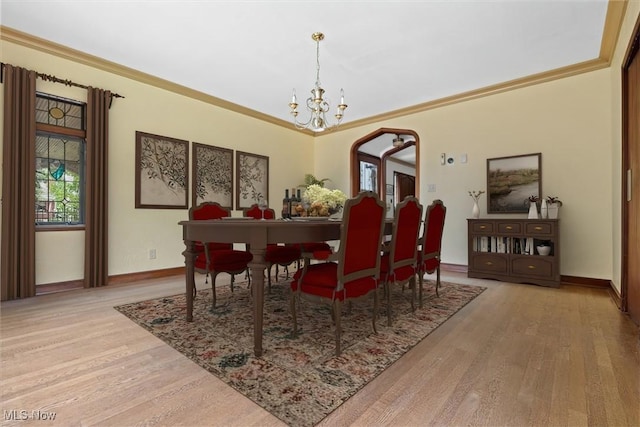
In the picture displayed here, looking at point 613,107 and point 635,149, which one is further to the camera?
point 613,107

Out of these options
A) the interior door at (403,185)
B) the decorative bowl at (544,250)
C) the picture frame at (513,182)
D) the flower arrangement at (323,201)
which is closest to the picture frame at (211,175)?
the flower arrangement at (323,201)

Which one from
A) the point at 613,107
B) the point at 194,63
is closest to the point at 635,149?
the point at 613,107

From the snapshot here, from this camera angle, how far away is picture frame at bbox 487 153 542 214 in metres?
4.05

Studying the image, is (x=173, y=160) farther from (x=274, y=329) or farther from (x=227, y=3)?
(x=274, y=329)

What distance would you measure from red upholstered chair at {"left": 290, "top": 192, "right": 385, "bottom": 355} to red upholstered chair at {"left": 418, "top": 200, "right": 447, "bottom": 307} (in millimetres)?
966

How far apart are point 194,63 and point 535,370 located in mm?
4432

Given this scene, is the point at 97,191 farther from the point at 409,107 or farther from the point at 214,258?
the point at 409,107

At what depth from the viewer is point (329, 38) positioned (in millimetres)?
3188

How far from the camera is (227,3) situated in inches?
105

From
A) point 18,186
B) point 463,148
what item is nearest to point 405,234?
point 463,148

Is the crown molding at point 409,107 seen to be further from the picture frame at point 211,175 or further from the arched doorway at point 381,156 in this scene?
the picture frame at point 211,175

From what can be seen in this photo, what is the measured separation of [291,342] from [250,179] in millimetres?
3814

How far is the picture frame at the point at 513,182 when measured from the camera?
159 inches

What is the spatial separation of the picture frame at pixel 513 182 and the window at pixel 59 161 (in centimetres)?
545
